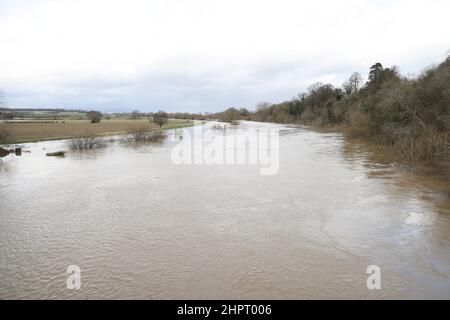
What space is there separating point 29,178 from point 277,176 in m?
13.8

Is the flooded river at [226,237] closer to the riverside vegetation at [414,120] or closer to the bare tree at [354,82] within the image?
the riverside vegetation at [414,120]

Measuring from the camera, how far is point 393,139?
25.0 metres

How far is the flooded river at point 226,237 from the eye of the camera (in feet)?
20.9

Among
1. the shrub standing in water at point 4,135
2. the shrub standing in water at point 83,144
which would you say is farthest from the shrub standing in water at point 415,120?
the shrub standing in water at point 4,135

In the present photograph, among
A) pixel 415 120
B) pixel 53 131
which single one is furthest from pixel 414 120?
pixel 53 131

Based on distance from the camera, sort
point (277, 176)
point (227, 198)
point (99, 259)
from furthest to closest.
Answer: point (277, 176) < point (227, 198) < point (99, 259)

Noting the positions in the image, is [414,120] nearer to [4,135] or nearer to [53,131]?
[4,135]

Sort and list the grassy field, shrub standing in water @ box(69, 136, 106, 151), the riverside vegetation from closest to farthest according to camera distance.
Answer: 1. the riverside vegetation
2. shrub standing in water @ box(69, 136, 106, 151)
3. the grassy field

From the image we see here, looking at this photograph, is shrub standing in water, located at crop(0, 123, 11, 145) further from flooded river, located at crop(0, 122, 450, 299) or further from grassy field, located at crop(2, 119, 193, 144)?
flooded river, located at crop(0, 122, 450, 299)

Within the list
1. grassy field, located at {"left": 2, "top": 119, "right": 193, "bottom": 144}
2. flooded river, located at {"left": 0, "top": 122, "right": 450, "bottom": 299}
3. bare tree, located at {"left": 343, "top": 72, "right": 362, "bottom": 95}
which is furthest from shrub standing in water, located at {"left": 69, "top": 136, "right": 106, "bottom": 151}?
bare tree, located at {"left": 343, "top": 72, "right": 362, "bottom": 95}

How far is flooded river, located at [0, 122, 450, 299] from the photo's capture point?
636 centimetres

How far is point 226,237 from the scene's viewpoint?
880 cm
